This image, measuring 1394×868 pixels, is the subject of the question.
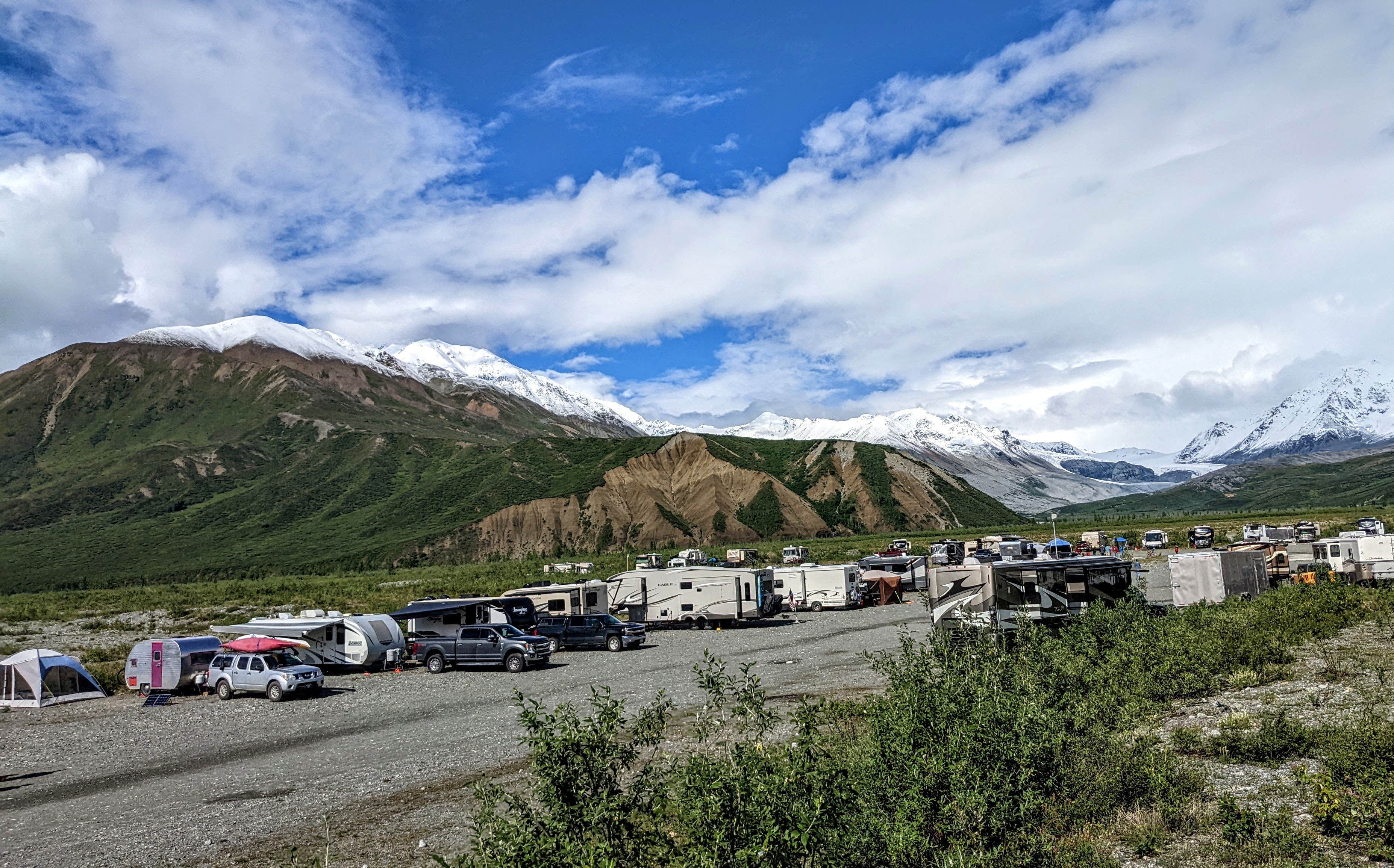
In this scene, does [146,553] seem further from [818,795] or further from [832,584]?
[818,795]

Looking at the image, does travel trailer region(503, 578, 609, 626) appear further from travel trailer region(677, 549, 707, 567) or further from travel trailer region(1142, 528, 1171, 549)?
travel trailer region(1142, 528, 1171, 549)

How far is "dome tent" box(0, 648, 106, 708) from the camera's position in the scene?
2916 cm

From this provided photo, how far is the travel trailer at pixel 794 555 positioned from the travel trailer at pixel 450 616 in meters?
45.9

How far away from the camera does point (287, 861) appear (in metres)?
12.3

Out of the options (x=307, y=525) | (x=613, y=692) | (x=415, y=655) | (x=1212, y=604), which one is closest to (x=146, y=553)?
(x=307, y=525)

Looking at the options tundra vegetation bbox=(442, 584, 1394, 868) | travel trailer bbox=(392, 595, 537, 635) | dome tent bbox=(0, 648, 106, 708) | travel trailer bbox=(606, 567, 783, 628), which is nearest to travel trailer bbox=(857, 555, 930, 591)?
travel trailer bbox=(606, 567, 783, 628)

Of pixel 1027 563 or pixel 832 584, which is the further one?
pixel 832 584

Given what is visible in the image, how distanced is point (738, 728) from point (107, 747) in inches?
906

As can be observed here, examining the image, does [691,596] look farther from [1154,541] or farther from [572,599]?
[1154,541]

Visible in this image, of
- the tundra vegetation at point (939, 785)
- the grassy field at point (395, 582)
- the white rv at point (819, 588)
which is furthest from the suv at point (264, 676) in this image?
the white rv at point (819, 588)

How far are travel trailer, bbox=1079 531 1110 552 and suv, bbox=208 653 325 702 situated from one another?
70512 millimetres

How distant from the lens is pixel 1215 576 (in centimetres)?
3400

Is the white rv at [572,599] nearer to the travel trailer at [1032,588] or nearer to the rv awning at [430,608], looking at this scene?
the rv awning at [430,608]

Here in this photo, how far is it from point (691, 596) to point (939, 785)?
3579cm
